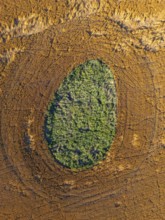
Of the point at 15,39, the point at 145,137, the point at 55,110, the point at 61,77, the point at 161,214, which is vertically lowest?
the point at 161,214

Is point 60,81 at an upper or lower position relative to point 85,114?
upper

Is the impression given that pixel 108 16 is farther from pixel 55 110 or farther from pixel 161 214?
pixel 161 214

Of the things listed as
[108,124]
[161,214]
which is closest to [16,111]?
[108,124]

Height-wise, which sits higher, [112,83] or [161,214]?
[112,83]
